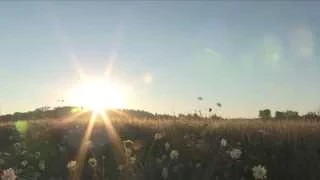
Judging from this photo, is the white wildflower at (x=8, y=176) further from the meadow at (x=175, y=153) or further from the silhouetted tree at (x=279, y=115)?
the silhouetted tree at (x=279, y=115)

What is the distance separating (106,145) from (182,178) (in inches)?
165

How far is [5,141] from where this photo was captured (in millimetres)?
25938

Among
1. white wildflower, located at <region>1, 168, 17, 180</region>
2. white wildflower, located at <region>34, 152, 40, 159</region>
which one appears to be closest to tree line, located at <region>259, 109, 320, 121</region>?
white wildflower, located at <region>34, 152, 40, 159</region>

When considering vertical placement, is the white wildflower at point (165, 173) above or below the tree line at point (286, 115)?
below

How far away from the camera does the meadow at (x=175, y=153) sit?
594 inches

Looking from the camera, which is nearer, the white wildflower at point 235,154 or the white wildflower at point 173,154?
the white wildflower at point 235,154

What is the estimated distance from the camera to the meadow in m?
15.1

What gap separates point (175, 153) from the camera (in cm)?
1648

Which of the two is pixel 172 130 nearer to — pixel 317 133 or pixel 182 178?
pixel 182 178

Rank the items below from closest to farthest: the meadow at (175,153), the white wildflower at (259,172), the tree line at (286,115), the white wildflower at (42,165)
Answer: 1. the white wildflower at (259,172)
2. the meadow at (175,153)
3. the white wildflower at (42,165)
4. the tree line at (286,115)

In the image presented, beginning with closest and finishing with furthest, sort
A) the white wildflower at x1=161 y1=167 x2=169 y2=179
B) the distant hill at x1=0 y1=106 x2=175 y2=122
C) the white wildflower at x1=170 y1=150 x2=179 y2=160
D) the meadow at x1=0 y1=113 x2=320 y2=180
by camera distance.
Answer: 1. the meadow at x1=0 y1=113 x2=320 y2=180
2. the white wildflower at x1=161 y1=167 x2=169 y2=179
3. the white wildflower at x1=170 y1=150 x2=179 y2=160
4. the distant hill at x1=0 y1=106 x2=175 y2=122

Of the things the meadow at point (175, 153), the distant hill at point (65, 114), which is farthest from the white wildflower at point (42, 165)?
the distant hill at point (65, 114)

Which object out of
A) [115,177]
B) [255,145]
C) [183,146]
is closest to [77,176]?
[115,177]

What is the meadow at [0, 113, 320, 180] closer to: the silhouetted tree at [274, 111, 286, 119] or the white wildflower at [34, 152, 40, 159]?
the white wildflower at [34, 152, 40, 159]
